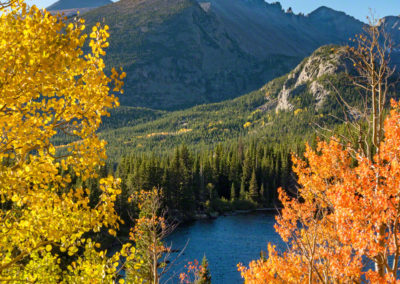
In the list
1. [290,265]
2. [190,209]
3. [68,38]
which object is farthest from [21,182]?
[190,209]

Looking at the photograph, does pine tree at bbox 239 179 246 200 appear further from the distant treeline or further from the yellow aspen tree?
the yellow aspen tree

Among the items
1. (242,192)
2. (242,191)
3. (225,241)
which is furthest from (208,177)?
(225,241)

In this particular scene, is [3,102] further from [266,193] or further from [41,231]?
[266,193]

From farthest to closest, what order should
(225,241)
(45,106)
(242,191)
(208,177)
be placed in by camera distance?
(208,177) < (242,191) < (225,241) < (45,106)

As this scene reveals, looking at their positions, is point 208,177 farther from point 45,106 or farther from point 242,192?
point 45,106

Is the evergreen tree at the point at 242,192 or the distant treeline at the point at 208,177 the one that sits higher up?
the distant treeline at the point at 208,177

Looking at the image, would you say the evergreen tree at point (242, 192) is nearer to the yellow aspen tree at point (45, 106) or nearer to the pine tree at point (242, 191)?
the pine tree at point (242, 191)

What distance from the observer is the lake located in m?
48.6

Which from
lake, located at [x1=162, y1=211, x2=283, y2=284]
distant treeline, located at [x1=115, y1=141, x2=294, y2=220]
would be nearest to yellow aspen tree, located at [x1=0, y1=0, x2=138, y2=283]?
lake, located at [x1=162, y1=211, x2=283, y2=284]

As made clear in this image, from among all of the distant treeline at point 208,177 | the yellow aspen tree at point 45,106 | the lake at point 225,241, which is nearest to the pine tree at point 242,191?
the distant treeline at point 208,177

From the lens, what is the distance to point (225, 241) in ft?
204

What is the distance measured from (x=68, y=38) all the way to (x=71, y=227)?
3.57m

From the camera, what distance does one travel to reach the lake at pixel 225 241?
48594 mm

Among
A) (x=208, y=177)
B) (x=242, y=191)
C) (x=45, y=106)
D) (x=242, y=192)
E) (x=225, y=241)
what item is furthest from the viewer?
(x=208, y=177)
